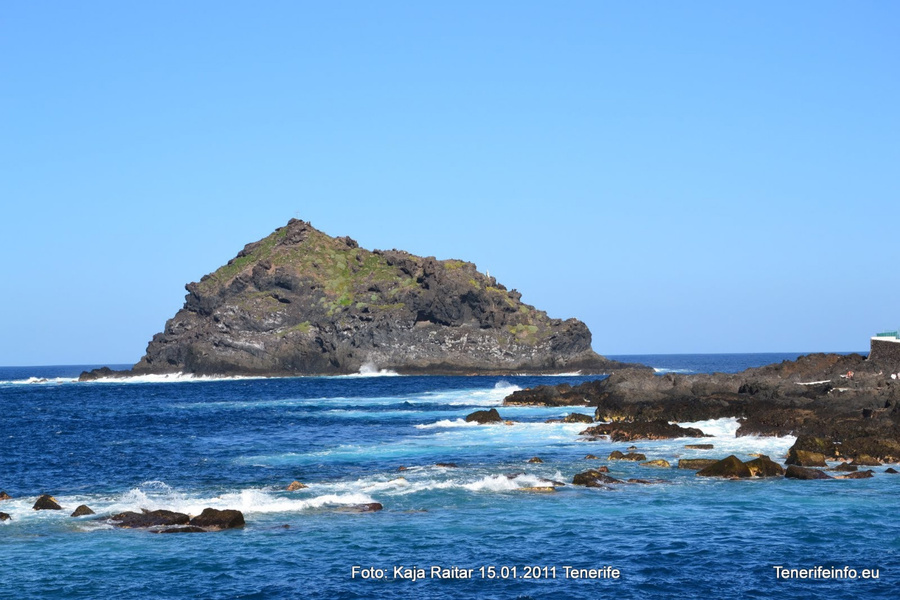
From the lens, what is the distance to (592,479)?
1357 inches

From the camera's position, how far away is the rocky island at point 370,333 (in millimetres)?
171625

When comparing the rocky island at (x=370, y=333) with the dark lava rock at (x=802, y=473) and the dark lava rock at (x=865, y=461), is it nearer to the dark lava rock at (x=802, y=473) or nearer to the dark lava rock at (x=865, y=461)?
the dark lava rock at (x=865, y=461)

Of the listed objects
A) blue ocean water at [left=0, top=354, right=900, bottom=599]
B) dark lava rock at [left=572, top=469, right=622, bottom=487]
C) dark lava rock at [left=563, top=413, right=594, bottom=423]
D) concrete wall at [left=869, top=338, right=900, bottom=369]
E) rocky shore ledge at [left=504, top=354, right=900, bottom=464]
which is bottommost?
blue ocean water at [left=0, top=354, right=900, bottom=599]

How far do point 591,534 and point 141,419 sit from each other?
200 ft

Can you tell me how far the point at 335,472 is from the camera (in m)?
40.5

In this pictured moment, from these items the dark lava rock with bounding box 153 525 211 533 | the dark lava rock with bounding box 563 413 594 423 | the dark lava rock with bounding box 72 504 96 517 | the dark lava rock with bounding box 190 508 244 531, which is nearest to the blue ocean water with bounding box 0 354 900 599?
the dark lava rock with bounding box 72 504 96 517

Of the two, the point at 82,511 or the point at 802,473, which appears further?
the point at 802,473

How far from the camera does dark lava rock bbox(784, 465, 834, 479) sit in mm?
34719

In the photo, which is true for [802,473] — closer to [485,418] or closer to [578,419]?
[578,419]

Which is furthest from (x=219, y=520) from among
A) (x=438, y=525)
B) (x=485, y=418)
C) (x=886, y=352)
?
(x=886, y=352)

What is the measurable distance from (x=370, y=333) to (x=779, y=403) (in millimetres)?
122361

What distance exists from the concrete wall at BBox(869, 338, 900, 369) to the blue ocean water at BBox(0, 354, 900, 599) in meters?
21.2

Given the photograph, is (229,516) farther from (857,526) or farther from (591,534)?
(857,526)

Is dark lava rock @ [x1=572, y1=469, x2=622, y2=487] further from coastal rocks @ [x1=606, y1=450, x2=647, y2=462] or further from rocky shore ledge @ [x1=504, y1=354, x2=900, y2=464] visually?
rocky shore ledge @ [x1=504, y1=354, x2=900, y2=464]
